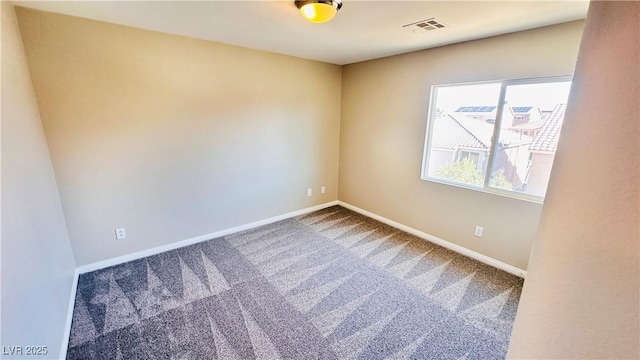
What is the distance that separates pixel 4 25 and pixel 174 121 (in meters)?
1.31

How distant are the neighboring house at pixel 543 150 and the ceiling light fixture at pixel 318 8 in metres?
2.14

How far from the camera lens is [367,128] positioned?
13.0 ft

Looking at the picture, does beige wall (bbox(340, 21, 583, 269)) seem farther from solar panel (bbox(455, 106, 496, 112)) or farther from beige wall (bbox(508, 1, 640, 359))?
beige wall (bbox(508, 1, 640, 359))

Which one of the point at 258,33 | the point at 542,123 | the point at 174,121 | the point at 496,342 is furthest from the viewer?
the point at 174,121

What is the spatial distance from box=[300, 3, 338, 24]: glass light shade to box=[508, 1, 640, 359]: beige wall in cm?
→ 159

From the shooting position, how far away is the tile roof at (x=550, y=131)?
2.34 meters

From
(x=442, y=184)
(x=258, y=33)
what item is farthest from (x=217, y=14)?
(x=442, y=184)

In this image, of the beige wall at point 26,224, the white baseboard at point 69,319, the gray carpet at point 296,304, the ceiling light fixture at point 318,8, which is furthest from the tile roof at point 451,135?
the white baseboard at point 69,319

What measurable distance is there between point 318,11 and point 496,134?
7.08ft

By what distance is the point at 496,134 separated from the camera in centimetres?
271

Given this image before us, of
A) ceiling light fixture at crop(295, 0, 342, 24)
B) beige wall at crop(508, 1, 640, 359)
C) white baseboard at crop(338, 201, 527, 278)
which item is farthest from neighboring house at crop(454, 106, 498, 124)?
beige wall at crop(508, 1, 640, 359)

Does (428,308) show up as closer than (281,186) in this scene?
Yes

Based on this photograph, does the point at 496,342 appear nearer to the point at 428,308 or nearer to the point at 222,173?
the point at 428,308

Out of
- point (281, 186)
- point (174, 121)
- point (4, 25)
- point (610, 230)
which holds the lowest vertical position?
point (281, 186)
